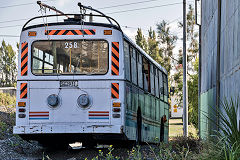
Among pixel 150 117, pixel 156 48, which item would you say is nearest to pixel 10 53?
pixel 156 48

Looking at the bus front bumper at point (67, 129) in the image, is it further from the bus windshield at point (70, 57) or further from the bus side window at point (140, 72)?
the bus side window at point (140, 72)

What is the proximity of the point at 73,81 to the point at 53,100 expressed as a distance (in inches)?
26.0

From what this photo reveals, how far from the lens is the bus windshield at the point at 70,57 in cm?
1158

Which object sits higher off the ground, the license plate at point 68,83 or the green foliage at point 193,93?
the green foliage at point 193,93

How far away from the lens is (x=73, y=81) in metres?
11.6

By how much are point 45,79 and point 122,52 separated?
1.98 meters

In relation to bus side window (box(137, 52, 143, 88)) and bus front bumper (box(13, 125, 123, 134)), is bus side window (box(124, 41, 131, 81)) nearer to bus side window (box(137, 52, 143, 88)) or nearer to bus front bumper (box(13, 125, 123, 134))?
bus front bumper (box(13, 125, 123, 134))

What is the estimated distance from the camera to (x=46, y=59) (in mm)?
11867

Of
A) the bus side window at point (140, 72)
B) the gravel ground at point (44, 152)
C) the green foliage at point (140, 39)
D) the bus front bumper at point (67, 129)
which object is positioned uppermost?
the green foliage at point (140, 39)

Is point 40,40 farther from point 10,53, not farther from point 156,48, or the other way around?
point 10,53

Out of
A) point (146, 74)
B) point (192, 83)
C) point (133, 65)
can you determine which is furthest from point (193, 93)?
point (133, 65)

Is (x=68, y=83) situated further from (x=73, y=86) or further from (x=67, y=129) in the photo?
(x=67, y=129)

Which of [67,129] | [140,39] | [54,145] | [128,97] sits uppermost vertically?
[140,39]

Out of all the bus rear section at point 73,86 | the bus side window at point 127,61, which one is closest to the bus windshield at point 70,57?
the bus rear section at point 73,86
